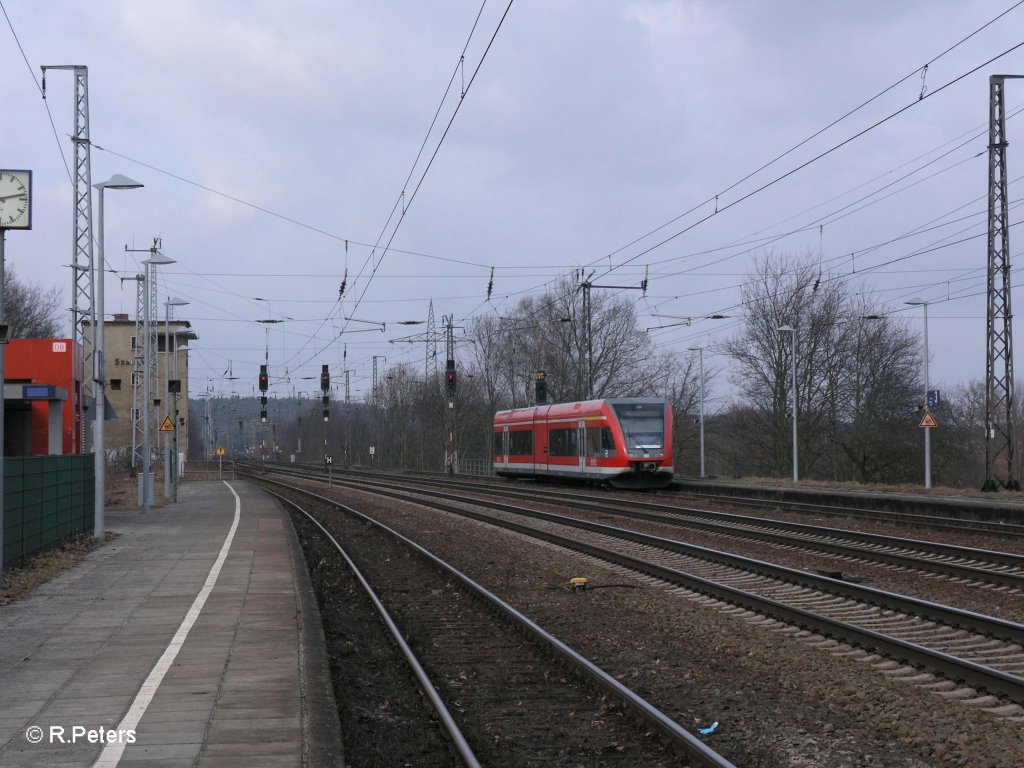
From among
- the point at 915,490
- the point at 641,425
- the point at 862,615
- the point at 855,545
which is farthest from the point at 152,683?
the point at 915,490

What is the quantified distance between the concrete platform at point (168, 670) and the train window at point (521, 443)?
91.7 ft

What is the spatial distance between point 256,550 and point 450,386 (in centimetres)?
2849

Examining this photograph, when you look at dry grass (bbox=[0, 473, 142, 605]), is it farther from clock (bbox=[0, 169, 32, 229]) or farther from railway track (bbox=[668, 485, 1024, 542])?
railway track (bbox=[668, 485, 1024, 542])

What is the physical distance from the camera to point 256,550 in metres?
18.6

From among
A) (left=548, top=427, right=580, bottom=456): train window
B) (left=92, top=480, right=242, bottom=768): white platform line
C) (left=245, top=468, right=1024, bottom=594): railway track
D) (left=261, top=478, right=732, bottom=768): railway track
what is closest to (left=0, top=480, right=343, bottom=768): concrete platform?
(left=92, top=480, right=242, bottom=768): white platform line

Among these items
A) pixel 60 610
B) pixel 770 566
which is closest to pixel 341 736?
pixel 60 610

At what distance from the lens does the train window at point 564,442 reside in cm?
3778

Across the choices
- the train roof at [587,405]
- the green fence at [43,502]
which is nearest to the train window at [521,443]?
the train roof at [587,405]

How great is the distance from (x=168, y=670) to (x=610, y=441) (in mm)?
26952

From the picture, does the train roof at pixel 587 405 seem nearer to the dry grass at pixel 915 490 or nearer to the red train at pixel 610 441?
the red train at pixel 610 441

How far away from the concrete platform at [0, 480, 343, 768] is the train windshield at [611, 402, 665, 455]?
19255 mm

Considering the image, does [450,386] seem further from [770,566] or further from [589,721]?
[589,721]

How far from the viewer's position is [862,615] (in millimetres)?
11211

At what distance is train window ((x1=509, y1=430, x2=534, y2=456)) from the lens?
44.1 meters
